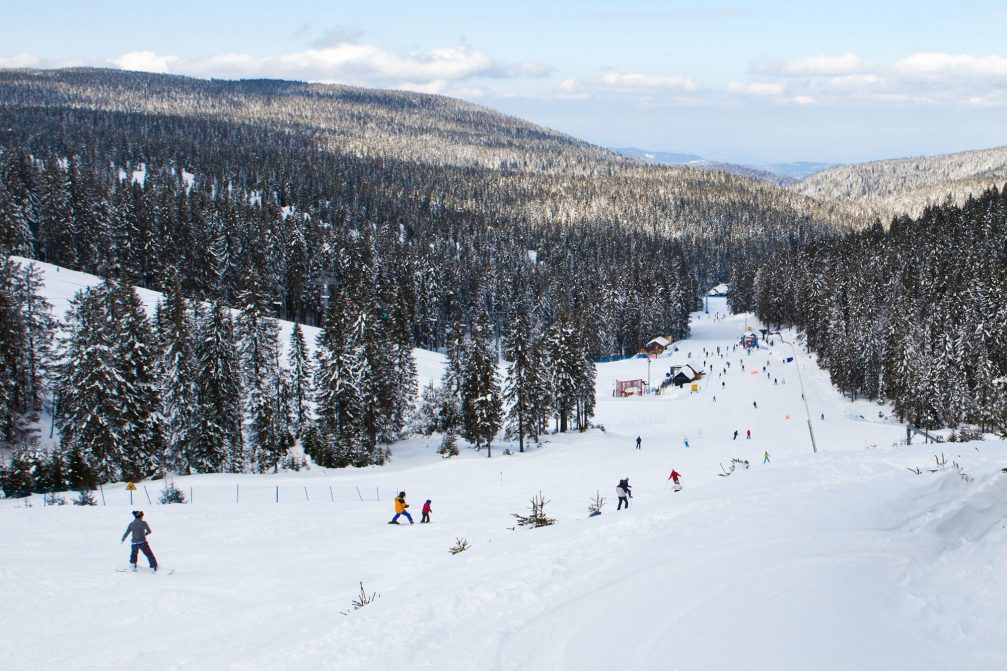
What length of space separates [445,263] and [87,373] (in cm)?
7638

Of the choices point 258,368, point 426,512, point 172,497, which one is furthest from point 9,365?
point 426,512

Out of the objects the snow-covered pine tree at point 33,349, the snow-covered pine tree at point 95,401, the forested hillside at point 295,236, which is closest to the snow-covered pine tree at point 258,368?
the forested hillside at point 295,236

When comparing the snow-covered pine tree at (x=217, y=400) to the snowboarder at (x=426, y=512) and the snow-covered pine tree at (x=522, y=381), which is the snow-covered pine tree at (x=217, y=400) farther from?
the snowboarder at (x=426, y=512)

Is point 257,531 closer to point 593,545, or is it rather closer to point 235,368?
point 593,545

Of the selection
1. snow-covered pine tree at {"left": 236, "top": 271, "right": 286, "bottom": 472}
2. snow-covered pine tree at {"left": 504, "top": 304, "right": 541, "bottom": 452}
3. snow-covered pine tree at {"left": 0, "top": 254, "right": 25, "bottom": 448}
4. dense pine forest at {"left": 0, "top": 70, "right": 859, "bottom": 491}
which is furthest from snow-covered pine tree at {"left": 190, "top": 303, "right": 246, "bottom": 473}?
snow-covered pine tree at {"left": 504, "top": 304, "right": 541, "bottom": 452}

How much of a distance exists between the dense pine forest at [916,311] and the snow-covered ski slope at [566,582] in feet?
81.6

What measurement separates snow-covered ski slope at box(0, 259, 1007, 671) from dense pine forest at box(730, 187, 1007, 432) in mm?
24857

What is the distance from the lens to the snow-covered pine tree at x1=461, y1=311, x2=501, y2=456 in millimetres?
44938

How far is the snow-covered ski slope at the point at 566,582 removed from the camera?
861 centimetres

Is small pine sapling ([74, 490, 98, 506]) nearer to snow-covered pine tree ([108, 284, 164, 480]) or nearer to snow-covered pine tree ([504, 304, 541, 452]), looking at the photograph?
snow-covered pine tree ([108, 284, 164, 480])

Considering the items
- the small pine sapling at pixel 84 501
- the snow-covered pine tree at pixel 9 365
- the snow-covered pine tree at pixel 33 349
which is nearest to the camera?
the small pine sapling at pixel 84 501

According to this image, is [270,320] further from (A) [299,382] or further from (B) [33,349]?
(B) [33,349]

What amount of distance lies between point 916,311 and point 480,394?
157 ft

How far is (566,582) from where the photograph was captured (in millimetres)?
11031
